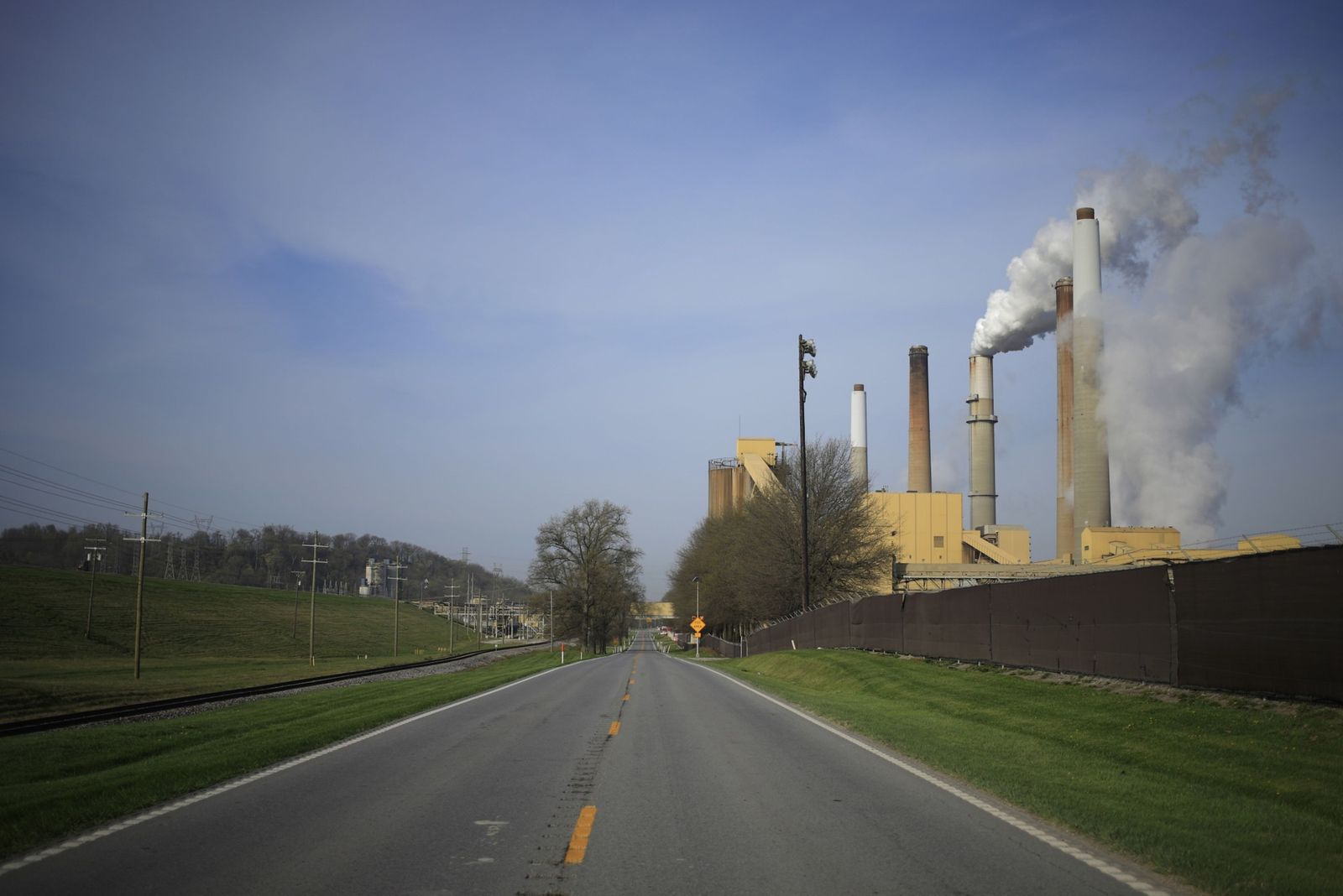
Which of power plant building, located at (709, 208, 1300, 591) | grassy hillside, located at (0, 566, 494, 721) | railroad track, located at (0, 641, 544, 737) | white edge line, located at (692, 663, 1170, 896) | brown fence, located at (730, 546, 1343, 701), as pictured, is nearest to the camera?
white edge line, located at (692, 663, 1170, 896)

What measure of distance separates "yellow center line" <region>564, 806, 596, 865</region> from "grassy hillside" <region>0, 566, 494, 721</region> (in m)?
21.5

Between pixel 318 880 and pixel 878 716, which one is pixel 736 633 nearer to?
pixel 878 716

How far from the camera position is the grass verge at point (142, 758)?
8.04 metres

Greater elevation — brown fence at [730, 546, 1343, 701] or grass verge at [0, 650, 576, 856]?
brown fence at [730, 546, 1343, 701]

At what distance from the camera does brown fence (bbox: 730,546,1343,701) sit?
1128cm

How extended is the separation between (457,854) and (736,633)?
86.7m

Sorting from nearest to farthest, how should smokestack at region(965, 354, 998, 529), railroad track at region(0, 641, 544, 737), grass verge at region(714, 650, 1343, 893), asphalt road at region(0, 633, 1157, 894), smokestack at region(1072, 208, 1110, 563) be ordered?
asphalt road at region(0, 633, 1157, 894) → grass verge at region(714, 650, 1343, 893) → railroad track at region(0, 641, 544, 737) → smokestack at region(1072, 208, 1110, 563) → smokestack at region(965, 354, 998, 529)

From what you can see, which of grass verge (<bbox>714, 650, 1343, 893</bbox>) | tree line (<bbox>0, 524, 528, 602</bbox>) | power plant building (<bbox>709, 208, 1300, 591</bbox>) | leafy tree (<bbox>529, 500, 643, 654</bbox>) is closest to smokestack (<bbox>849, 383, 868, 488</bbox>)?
power plant building (<bbox>709, 208, 1300, 591</bbox>)

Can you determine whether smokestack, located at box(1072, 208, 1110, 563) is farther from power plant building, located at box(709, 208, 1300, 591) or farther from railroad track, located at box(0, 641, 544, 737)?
railroad track, located at box(0, 641, 544, 737)

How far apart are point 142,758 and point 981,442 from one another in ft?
246

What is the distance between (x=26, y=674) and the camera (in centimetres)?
3844

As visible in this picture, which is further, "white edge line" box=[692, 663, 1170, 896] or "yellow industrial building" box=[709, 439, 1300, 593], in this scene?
"yellow industrial building" box=[709, 439, 1300, 593]

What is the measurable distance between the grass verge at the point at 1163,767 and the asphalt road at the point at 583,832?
27.8 inches

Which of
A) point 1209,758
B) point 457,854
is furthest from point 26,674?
point 1209,758
